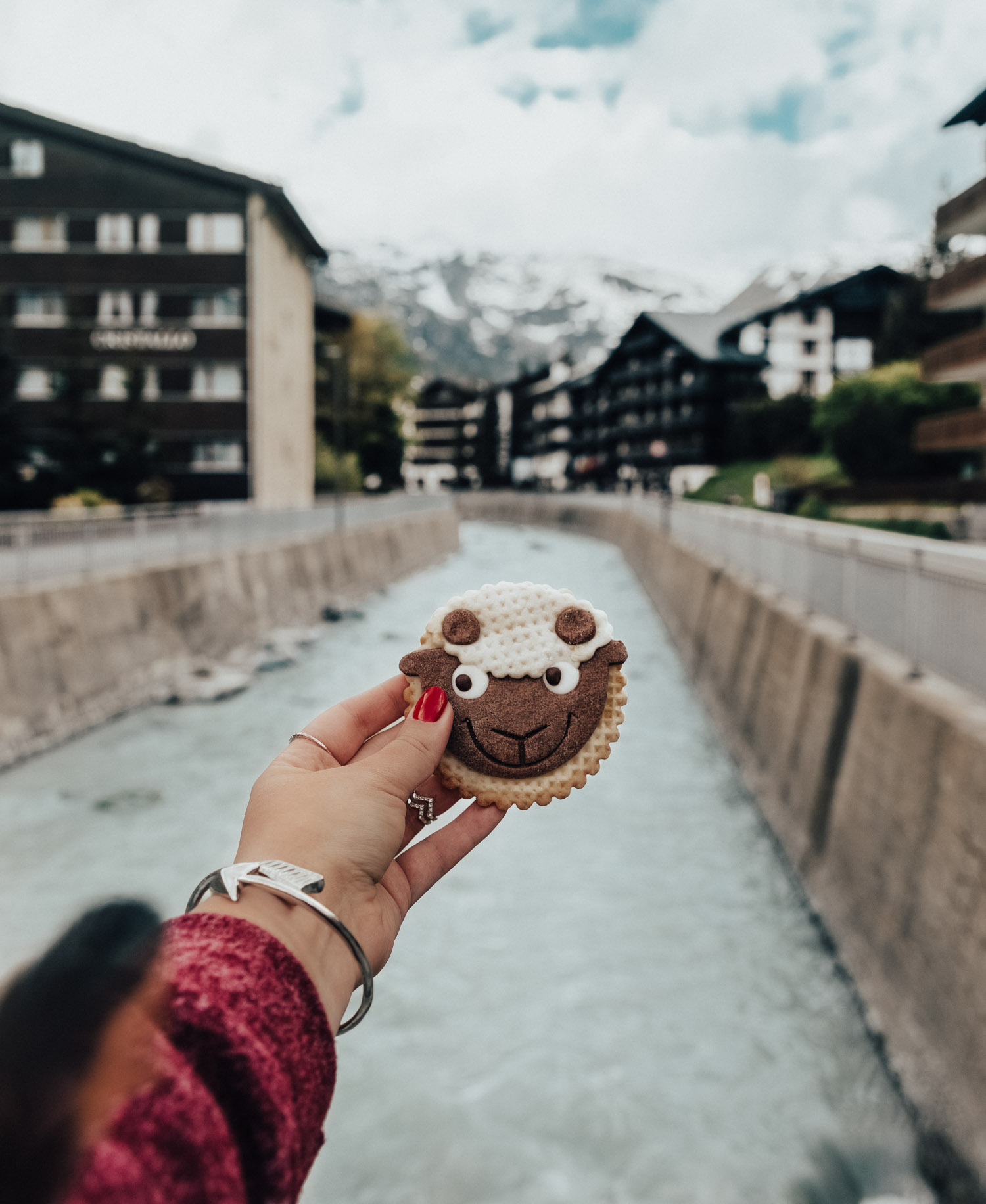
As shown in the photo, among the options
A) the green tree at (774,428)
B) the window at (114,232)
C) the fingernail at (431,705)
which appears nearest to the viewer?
the fingernail at (431,705)

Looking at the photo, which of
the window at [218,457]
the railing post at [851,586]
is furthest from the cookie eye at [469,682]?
the window at [218,457]

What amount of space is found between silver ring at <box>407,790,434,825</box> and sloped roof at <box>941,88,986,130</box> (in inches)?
1569

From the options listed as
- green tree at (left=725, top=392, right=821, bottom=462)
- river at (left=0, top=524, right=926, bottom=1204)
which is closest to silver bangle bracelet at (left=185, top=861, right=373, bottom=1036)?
river at (left=0, top=524, right=926, bottom=1204)

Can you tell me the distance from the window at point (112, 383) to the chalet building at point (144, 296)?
0.06 meters

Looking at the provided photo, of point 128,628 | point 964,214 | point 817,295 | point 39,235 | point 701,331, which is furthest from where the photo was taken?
point 701,331

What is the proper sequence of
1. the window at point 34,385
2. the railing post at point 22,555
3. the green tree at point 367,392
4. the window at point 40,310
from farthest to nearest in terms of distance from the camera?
the green tree at point 367,392, the window at point 40,310, the window at point 34,385, the railing post at point 22,555

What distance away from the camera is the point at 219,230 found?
41875mm

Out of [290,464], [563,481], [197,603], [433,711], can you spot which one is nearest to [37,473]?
[290,464]

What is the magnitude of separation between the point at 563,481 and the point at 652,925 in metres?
113

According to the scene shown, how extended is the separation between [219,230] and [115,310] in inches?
229

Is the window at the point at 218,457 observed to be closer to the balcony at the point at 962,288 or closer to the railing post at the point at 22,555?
the balcony at the point at 962,288

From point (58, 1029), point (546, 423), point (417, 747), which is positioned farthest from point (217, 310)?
point (546, 423)

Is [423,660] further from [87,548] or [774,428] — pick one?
[774,428]

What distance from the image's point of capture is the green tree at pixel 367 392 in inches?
2731
